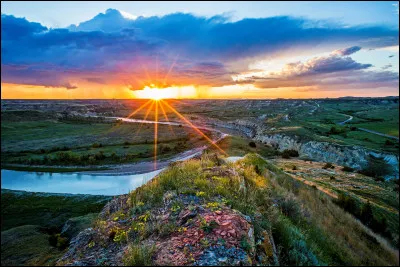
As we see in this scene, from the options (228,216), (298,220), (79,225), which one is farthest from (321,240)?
(79,225)

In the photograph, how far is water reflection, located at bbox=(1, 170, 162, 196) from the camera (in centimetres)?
4269

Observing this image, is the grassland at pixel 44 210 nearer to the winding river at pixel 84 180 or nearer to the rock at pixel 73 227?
the rock at pixel 73 227

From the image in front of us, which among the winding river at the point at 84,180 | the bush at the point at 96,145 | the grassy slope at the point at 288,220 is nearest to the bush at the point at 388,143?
the winding river at the point at 84,180

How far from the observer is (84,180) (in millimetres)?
51000

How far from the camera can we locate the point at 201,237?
6453 millimetres

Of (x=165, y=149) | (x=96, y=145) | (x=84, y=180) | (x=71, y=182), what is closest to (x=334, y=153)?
(x=165, y=149)

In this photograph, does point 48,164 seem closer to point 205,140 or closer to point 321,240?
point 205,140

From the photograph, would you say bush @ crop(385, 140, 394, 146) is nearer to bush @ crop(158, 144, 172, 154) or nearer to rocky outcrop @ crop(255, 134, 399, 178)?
rocky outcrop @ crop(255, 134, 399, 178)

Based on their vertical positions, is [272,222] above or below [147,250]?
below

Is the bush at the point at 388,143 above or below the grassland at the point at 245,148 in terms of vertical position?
above

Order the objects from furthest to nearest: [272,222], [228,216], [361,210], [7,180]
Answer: [7,180]
[361,210]
[272,222]
[228,216]

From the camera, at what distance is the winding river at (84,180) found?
42.8 m

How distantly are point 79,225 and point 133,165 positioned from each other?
127ft

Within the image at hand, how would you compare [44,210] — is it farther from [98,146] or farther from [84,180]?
[98,146]
